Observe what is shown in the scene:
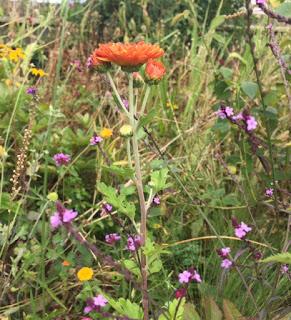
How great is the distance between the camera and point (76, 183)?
2307mm

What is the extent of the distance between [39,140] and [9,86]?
0.51m

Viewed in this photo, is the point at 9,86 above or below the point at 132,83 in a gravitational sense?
below

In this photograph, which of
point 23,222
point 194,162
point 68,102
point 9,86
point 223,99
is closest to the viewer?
point 23,222

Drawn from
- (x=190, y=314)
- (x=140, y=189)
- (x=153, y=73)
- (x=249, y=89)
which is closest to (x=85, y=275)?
(x=190, y=314)

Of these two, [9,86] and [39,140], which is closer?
[39,140]

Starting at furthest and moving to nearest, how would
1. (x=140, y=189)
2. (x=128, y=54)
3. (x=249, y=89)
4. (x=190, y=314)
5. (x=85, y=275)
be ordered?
(x=249, y=89)
(x=85, y=275)
(x=190, y=314)
(x=140, y=189)
(x=128, y=54)

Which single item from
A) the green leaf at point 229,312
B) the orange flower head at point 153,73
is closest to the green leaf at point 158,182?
the orange flower head at point 153,73

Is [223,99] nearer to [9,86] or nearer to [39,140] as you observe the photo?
[39,140]

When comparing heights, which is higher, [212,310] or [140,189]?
[140,189]

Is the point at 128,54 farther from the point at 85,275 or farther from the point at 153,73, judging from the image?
the point at 85,275

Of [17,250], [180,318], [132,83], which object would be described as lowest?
[17,250]

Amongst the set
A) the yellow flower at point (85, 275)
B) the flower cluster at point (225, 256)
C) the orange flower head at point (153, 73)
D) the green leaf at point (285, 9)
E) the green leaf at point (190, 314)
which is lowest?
the yellow flower at point (85, 275)

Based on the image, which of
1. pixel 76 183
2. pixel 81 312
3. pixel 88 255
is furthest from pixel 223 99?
pixel 81 312

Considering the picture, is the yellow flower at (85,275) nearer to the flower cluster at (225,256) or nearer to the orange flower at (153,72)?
the flower cluster at (225,256)
